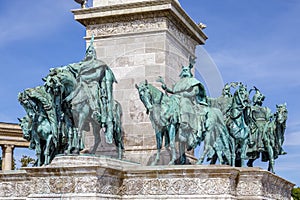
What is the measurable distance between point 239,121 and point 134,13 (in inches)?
203

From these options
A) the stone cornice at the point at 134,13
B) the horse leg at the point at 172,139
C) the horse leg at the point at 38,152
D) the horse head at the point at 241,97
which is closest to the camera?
the horse leg at the point at 172,139

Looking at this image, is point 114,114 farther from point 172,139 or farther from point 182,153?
point 182,153

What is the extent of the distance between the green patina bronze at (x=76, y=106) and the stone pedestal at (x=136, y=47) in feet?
4.99

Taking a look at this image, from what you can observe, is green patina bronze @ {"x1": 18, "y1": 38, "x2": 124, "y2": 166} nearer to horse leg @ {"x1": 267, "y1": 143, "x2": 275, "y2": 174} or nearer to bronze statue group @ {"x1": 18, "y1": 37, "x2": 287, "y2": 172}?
bronze statue group @ {"x1": 18, "y1": 37, "x2": 287, "y2": 172}

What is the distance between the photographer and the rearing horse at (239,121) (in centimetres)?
1823

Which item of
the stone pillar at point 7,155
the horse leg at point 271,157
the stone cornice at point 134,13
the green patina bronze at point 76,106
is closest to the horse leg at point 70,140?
the green patina bronze at point 76,106

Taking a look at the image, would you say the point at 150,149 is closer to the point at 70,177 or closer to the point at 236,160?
the point at 236,160

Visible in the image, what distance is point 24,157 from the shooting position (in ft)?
164

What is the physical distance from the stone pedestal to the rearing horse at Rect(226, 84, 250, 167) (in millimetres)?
2549

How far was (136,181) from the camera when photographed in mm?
15336

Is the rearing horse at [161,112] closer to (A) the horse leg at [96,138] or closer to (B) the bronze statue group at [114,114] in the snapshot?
(B) the bronze statue group at [114,114]

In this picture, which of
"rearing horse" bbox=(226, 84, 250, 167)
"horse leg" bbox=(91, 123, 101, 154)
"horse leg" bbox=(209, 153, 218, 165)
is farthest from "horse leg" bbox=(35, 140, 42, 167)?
"rearing horse" bbox=(226, 84, 250, 167)

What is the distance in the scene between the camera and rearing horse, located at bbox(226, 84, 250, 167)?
1823cm

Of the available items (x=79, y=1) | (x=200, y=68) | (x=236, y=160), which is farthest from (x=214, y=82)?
(x=79, y=1)
